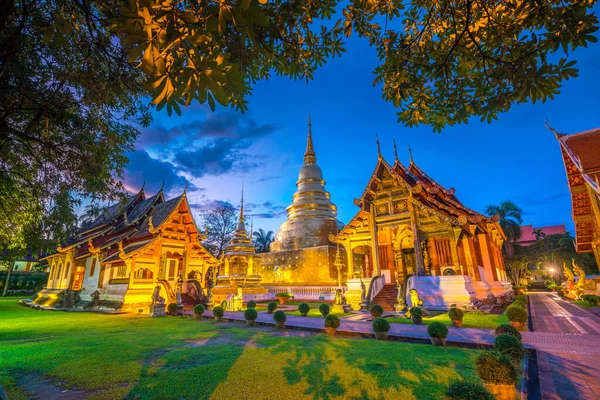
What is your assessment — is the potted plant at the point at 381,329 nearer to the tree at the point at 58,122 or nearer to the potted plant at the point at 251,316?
the potted plant at the point at 251,316

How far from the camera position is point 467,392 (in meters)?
2.51

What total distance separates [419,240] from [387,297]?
10.6ft

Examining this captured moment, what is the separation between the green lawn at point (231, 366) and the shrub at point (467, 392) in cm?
104

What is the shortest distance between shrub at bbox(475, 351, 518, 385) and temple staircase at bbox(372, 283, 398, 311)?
10.3m

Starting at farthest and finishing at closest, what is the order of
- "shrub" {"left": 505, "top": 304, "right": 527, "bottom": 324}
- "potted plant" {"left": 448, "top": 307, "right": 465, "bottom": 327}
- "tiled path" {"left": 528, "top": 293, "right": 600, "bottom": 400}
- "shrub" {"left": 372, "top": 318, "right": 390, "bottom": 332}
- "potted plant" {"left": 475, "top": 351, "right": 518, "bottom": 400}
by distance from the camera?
"potted plant" {"left": 448, "top": 307, "right": 465, "bottom": 327}, "shrub" {"left": 505, "top": 304, "right": 527, "bottom": 324}, "shrub" {"left": 372, "top": 318, "right": 390, "bottom": 332}, "tiled path" {"left": 528, "top": 293, "right": 600, "bottom": 400}, "potted plant" {"left": 475, "top": 351, "right": 518, "bottom": 400}

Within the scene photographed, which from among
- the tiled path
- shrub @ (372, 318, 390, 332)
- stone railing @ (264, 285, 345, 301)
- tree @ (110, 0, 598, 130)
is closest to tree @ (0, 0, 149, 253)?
tree @ (110, 0, 598, 130)

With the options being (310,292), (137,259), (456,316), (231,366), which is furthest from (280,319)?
(310,292)

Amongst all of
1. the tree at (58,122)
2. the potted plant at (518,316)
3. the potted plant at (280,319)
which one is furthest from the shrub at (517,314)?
A: the tree at (58,122)

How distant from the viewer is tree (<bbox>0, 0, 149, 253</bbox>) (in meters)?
4.69

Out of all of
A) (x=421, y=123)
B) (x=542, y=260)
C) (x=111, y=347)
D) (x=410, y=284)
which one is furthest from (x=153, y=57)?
(x=542, y=260)

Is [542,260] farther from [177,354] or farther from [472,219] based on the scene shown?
[177,354]

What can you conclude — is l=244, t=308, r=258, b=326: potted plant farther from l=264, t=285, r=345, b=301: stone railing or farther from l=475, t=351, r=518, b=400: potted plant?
l=264, t=285, r=345, b=301: stone railing

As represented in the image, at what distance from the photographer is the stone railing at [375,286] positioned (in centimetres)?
1384

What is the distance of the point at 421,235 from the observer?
46.5ft
